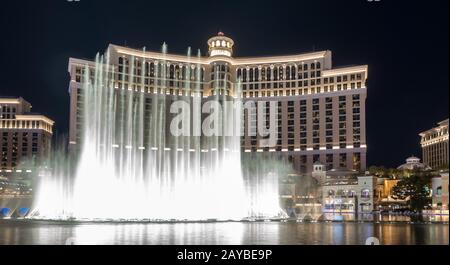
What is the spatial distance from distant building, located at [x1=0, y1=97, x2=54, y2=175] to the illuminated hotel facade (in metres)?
18.7

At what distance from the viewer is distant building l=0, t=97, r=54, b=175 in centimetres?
9769

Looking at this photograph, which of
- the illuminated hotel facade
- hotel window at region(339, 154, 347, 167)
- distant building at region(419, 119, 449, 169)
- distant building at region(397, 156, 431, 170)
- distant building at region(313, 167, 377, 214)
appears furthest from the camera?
the illuminated hotel facade

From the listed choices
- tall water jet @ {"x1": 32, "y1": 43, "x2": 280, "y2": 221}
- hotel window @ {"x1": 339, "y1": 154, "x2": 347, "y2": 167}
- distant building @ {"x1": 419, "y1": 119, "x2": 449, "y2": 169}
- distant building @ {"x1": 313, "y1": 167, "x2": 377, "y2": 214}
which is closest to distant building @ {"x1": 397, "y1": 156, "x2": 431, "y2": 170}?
distant building @ {"x1": 419, "y1": 119, "x2": 449, "y2": 169}

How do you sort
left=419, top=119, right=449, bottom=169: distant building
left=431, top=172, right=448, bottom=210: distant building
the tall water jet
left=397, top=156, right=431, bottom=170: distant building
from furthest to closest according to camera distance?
1. left=419, top=119, right=449, bottom=169: distant building
2. left=397, top=156, right=431, bottom=170: distant building
3. the tall water jet
4. left=431, top=172, right=448, bottom=210: distant building

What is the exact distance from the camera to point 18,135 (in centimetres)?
9912

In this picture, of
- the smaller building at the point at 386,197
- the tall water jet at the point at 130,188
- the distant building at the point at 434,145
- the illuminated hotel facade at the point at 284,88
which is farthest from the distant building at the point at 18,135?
the distant building at the point at 434,145

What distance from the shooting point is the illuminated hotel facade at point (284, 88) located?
8919cm

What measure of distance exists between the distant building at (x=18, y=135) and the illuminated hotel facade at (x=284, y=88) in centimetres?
1867

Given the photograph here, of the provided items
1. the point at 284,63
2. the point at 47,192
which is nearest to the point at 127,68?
the point at 284,63

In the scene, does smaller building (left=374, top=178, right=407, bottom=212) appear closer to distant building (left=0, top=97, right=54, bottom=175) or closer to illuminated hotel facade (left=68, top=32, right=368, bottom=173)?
illuminated hotel facade (left=68, top=32, right=368, bottom=173)

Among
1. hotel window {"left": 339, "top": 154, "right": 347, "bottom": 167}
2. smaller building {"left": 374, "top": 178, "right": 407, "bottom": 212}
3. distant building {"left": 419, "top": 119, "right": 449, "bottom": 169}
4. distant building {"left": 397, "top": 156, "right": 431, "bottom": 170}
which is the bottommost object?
smaller building {"left": 374, "top": 178, "right": 407, "bottom": 212}

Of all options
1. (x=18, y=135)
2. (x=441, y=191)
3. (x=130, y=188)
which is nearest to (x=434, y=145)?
(x=130, y=188)

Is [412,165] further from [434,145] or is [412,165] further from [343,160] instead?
[434,145]
